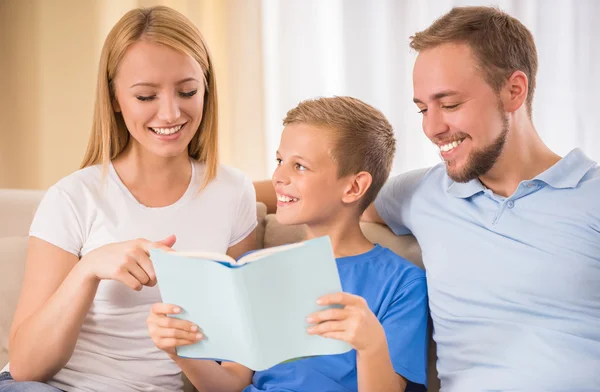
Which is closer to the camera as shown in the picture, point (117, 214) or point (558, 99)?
point (117, 214)

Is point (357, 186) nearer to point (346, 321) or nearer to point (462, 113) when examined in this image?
point (462, 113)

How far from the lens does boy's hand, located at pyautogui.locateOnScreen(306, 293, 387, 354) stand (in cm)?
119

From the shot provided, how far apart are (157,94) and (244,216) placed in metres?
0.40

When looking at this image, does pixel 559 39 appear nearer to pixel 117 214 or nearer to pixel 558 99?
pixel 558 99

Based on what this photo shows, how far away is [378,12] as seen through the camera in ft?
11.5

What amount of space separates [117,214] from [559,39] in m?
2.45

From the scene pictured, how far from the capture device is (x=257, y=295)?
1150mm

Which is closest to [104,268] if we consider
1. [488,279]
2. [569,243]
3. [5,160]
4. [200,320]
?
[200,320]

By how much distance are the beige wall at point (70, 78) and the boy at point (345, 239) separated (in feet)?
Answer: 6.57

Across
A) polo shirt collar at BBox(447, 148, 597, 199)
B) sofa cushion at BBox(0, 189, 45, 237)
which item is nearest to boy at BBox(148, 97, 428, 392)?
polo shirt collar at BBox(447, 148, 597, 199)

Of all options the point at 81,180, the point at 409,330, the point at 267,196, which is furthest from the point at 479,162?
the point at 81,180

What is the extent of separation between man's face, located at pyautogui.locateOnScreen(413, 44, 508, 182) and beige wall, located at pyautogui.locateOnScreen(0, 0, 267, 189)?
2179mm

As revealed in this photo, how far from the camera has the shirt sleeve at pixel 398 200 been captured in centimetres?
180

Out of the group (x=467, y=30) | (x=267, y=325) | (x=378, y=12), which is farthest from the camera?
(x=378, y=12)
